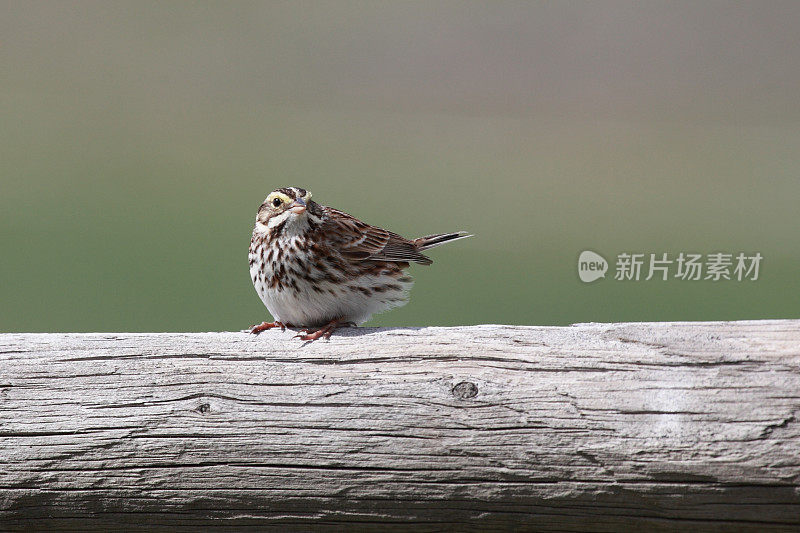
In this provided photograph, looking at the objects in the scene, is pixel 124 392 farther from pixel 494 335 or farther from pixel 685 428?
pixel 685 428

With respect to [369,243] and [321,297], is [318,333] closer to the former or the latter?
[321,297]

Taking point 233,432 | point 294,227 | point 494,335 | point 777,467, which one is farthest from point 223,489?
point 777,467

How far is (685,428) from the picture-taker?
3.04 metres

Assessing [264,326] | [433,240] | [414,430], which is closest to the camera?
[414,430]

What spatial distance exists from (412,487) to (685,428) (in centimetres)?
90

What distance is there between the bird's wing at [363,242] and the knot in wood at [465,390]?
1.38 meters

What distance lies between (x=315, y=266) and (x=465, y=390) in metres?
1.37

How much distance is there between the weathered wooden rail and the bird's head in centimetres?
103

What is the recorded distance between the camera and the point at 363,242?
15.0 feet

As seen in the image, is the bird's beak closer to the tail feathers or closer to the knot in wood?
the tail feathers

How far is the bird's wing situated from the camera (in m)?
4.47

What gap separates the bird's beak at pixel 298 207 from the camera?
4.31 meters

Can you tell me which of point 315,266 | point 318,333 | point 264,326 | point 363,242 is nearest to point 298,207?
point 315,266

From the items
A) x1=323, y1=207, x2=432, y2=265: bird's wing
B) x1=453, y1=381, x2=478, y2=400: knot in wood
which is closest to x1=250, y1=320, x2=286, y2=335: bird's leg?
x1=323, y1=207, x2=432, y2=265: bird's wing
